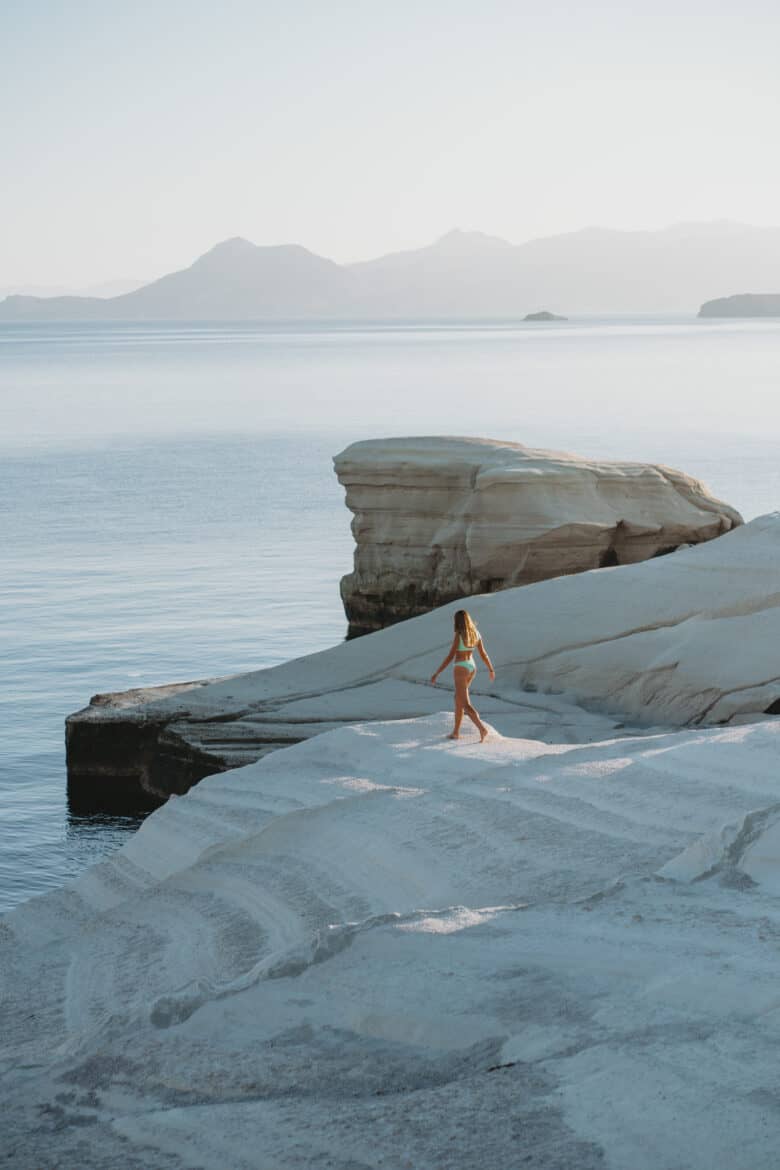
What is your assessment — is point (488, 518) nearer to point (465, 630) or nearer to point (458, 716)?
point (465, 630)

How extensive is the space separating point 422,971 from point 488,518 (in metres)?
18.0

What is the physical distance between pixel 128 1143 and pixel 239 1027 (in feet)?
4.09

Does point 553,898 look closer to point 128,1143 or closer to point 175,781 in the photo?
point 128,1143

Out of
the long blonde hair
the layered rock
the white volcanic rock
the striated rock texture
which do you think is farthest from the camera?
the striated rock texture

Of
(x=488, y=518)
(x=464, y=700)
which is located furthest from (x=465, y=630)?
(x=488, y=518)

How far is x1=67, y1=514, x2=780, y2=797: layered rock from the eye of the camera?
17.8 metres

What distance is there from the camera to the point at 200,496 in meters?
49.7

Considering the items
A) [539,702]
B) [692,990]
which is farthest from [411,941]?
[539,702]

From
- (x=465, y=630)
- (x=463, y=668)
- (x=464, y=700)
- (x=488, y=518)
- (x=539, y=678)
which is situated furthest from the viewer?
(x=488, y=518)

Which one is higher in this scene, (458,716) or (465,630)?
(465,630)

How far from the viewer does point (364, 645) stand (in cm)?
2048

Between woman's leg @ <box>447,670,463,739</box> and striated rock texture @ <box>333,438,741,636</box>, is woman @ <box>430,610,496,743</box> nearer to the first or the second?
woman's leg @ <box>447,670,463,739</box>

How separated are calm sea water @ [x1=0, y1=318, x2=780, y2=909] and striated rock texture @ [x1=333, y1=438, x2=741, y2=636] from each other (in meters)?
1.88

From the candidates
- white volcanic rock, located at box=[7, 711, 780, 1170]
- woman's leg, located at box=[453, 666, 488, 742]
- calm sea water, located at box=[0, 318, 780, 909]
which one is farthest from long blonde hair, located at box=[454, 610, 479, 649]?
calm sea water, located at box=[0, 318, 780, 909]
